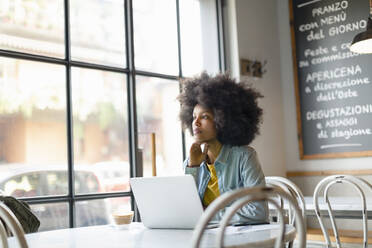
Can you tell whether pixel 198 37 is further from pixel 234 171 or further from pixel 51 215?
pixel 234 171

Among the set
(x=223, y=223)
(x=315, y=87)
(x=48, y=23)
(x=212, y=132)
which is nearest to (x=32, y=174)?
(x=48, y=23)

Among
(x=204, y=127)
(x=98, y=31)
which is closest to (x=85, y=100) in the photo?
(x=98, y=31)

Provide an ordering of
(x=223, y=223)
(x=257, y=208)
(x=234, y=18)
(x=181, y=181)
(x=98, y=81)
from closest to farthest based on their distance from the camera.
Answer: (x=223, y=223), (x=181, y=181), (x=257, y=208), (x=98, y=81), (x=234, y=18)

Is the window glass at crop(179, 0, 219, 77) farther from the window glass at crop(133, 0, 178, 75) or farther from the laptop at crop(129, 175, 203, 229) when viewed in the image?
the laptop at crop(129, 175, 203, 229)

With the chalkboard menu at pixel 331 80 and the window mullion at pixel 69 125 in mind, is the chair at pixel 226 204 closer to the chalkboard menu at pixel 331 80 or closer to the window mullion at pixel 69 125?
the window mullion at pixel 69 125

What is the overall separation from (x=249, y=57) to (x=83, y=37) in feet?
5.13

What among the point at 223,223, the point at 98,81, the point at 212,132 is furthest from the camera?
the point at 98,81

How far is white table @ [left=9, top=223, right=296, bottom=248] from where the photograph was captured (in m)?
1.26

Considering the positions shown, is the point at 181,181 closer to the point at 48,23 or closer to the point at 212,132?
the point at 212,132

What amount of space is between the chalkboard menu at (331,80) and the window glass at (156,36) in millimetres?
1242

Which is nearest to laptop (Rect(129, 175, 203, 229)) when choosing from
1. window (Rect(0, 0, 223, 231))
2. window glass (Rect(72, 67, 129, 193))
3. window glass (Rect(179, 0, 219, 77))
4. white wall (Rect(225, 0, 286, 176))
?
window (Rect(0, 0, 223, 231))

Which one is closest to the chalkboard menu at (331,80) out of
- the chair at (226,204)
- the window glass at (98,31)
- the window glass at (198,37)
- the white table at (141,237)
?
the window glass at (198,37)

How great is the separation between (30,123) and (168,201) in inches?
57.6

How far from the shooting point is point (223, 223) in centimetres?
102
